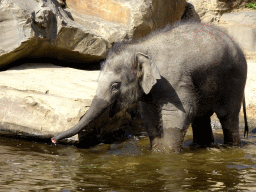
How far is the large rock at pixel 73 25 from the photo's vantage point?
5906 millimetres

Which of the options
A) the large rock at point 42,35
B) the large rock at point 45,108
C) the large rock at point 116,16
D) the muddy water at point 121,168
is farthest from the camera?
the large rock at point 116,16

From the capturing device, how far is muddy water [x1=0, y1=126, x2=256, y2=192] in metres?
3.09

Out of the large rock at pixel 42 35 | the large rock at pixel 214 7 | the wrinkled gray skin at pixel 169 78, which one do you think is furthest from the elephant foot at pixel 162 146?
the large rock at pixel 214 7

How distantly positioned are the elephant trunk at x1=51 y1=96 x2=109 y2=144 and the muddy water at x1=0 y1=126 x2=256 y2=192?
241mm

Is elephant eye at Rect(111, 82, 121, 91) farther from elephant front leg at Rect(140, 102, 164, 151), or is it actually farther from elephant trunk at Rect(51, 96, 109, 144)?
elephant front leg at Rect(140, 102, 164, 151)

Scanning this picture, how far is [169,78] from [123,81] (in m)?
0.48

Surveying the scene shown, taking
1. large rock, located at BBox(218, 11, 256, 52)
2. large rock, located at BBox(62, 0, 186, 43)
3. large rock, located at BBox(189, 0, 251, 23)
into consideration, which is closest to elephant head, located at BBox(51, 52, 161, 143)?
large rock, located at BBox(62, 0, 186, 43)

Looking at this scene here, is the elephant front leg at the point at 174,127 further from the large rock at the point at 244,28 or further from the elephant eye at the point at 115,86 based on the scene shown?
the large rock at the point at 244,28

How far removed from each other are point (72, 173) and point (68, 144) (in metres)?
1.24

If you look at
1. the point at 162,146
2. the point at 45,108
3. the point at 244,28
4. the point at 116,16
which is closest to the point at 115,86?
the point at 162,146

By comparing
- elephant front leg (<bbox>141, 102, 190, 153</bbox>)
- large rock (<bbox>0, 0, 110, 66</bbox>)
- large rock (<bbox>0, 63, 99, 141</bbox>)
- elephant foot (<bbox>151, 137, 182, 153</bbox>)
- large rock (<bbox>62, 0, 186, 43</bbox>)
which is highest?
large rock (<bbox>62, 0, 186, 43</bbox>)

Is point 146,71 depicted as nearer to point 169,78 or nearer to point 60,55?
point 169,78

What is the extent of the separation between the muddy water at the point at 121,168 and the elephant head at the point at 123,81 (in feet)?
1.81

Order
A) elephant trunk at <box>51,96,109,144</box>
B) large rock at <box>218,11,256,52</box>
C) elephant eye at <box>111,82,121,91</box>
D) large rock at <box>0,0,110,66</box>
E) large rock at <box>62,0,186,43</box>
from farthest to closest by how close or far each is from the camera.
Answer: large rock at <box>218,11,256,52</box>
large rock at <box>62,0,186,43</box>
large rock at <box>0,0,110,66</box>
elephant eye at <box>111,82,121,91</box>
elephant trunk at <box>51,96,109,144</box>
